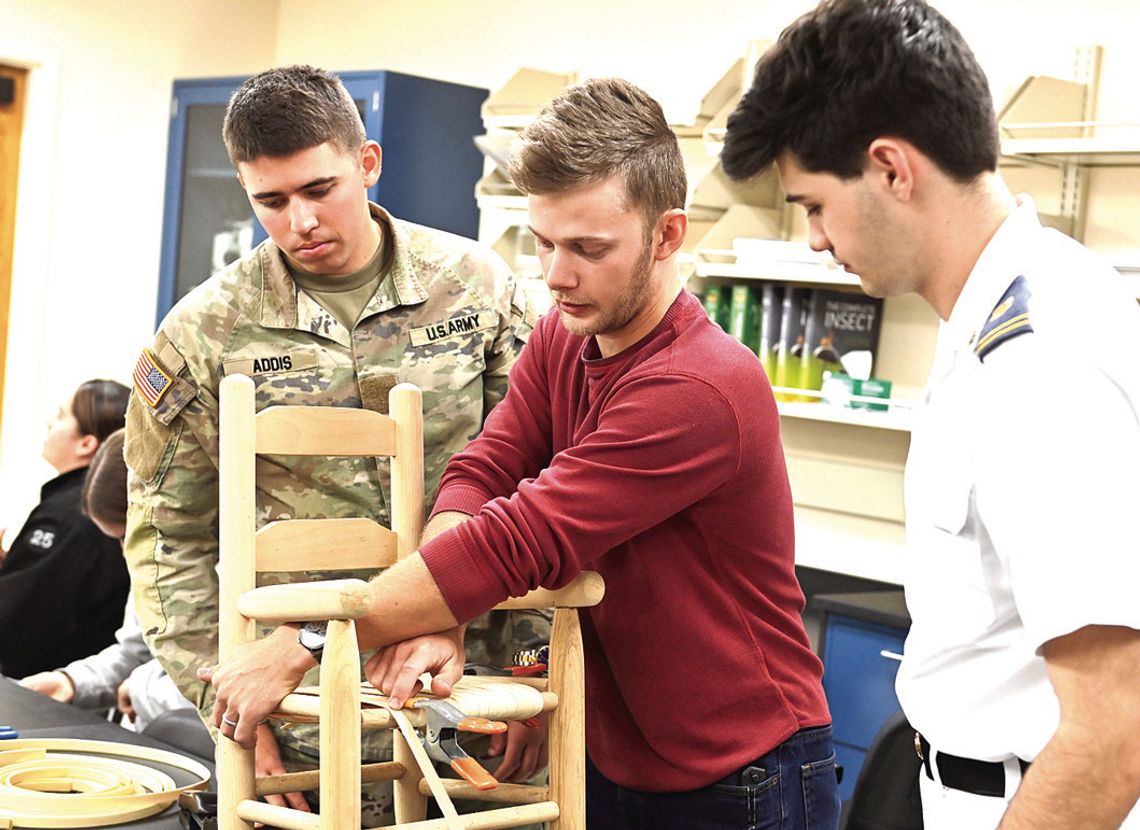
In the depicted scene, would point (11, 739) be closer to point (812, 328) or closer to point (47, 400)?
point (812, 328)

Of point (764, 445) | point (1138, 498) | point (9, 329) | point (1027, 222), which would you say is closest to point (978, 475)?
point (1138, 498)

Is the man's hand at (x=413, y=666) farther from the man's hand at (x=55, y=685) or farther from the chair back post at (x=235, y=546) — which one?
the man's hand at (x=55, y=685)

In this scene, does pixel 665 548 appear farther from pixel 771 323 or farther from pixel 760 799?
pixel 771 323

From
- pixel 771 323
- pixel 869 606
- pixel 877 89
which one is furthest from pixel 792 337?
pixel 877 89

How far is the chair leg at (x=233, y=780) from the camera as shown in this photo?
4.61ft

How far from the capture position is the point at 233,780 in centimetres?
141

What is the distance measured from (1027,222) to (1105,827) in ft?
1.47

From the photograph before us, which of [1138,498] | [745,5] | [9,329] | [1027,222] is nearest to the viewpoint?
[1138,498]

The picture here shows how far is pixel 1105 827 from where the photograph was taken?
0.95m

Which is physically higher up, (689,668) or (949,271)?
(949,271)

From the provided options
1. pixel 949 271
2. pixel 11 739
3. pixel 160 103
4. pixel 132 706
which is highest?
pixel 160 103

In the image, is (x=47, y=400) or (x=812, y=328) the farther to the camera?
(x=47, y=400)

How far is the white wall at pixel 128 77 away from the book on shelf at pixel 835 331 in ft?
3.30

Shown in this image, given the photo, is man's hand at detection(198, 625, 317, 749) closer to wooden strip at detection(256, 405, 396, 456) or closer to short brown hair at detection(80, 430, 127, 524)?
wooden strip at detection(256, 405, 396, 456)
